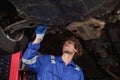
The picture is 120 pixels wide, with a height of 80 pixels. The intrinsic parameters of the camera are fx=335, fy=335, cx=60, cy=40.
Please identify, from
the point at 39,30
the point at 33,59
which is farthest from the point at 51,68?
the point at 39,30

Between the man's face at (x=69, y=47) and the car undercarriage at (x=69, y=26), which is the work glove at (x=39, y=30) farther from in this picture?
the man's face at (x=69, y=47)

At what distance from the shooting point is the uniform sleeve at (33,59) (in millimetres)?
2498

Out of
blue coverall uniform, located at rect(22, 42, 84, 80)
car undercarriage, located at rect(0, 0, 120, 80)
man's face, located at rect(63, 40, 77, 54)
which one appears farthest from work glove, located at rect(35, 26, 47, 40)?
man's face, located at rect(63, 40, 77, 54)

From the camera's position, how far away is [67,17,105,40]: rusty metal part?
2.38 m

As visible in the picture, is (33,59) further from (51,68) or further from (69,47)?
(69,47)

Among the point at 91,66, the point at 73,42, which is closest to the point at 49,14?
the point at 73,42

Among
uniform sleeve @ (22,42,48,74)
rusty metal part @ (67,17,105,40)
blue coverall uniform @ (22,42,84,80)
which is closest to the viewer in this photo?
rusty metal part @ (67,17,105,40)

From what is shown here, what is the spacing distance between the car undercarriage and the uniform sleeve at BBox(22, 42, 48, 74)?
10cm

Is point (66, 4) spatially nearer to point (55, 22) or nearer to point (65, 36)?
point (55, 22)

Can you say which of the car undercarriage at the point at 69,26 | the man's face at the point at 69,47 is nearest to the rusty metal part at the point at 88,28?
the car undercarriage at the point at 69,26

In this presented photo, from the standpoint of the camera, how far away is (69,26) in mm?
2455

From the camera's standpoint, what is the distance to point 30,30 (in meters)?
2.62

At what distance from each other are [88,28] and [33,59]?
492mm

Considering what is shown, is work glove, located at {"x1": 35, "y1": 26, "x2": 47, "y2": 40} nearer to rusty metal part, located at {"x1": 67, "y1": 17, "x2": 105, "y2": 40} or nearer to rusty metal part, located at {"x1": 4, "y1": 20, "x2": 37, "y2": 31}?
rusty metal part, located at {"x1": 4, "y1": 20, "x2": 37, "y2": 31}
